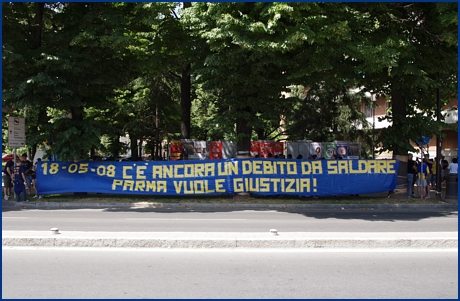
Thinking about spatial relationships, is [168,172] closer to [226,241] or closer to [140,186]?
[140,186]

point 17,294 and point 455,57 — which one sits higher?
point 455,57

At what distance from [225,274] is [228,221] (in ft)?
19.4

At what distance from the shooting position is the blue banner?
55.5 feet

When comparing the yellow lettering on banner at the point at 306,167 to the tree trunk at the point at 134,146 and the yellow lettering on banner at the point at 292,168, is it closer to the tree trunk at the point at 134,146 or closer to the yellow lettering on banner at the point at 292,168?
the yellow lettering on banner at the point at 292,168

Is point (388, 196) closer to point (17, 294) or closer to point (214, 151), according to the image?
point (214, 151)

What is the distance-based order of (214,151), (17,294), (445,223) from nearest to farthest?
(17,294) → (445,223) → (214,151)

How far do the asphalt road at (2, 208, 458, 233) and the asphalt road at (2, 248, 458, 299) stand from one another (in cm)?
295

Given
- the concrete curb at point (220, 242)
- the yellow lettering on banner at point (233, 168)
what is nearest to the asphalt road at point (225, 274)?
the concrete curb at point (220, 242)

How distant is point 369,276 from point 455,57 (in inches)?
538

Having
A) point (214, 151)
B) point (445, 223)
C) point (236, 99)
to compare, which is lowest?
point (445, 223)

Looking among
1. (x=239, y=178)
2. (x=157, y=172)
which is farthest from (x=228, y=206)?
(x=157, y=172)

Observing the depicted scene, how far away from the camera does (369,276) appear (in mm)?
5973

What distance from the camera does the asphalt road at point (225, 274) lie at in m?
5.31

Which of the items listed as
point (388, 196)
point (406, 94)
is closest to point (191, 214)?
point (388, 196)
